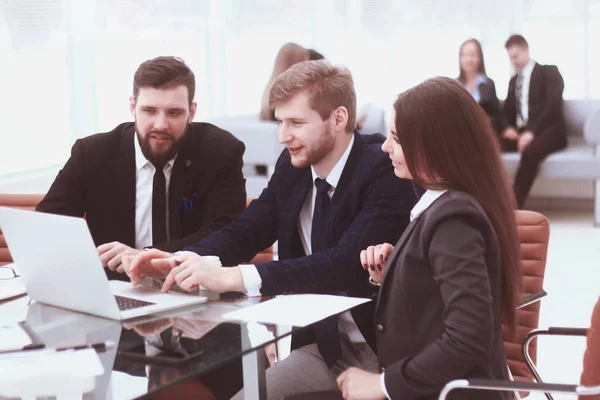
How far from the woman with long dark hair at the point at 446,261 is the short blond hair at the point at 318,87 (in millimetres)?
581

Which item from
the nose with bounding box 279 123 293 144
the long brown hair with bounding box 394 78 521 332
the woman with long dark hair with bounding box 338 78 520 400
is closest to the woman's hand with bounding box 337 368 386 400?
the woman with long dark hair with bounding box 338 78 520 400

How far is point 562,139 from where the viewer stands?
26.1 ft

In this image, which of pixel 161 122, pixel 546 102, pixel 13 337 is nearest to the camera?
pixel 13 337

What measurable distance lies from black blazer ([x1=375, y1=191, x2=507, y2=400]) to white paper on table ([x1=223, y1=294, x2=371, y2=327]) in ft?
0.55

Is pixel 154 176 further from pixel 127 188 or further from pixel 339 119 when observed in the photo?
pixel 339 119

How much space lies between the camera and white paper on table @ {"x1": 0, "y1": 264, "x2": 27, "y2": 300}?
2.37 meters

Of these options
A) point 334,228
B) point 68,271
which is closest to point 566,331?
point 334,228

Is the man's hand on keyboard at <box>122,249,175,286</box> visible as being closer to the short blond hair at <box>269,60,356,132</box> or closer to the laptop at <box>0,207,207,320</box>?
the laptop at <box>0,207,207,320</box>

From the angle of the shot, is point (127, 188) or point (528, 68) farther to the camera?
point (528, 68)

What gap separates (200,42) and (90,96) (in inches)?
97.8

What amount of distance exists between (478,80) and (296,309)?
6.68 meters

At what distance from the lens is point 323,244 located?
8.21 ft

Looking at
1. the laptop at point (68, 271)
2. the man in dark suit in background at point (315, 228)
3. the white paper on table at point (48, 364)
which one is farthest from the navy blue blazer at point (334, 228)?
the white paper on table at point (48, 364)

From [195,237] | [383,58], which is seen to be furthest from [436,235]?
[383,58]
